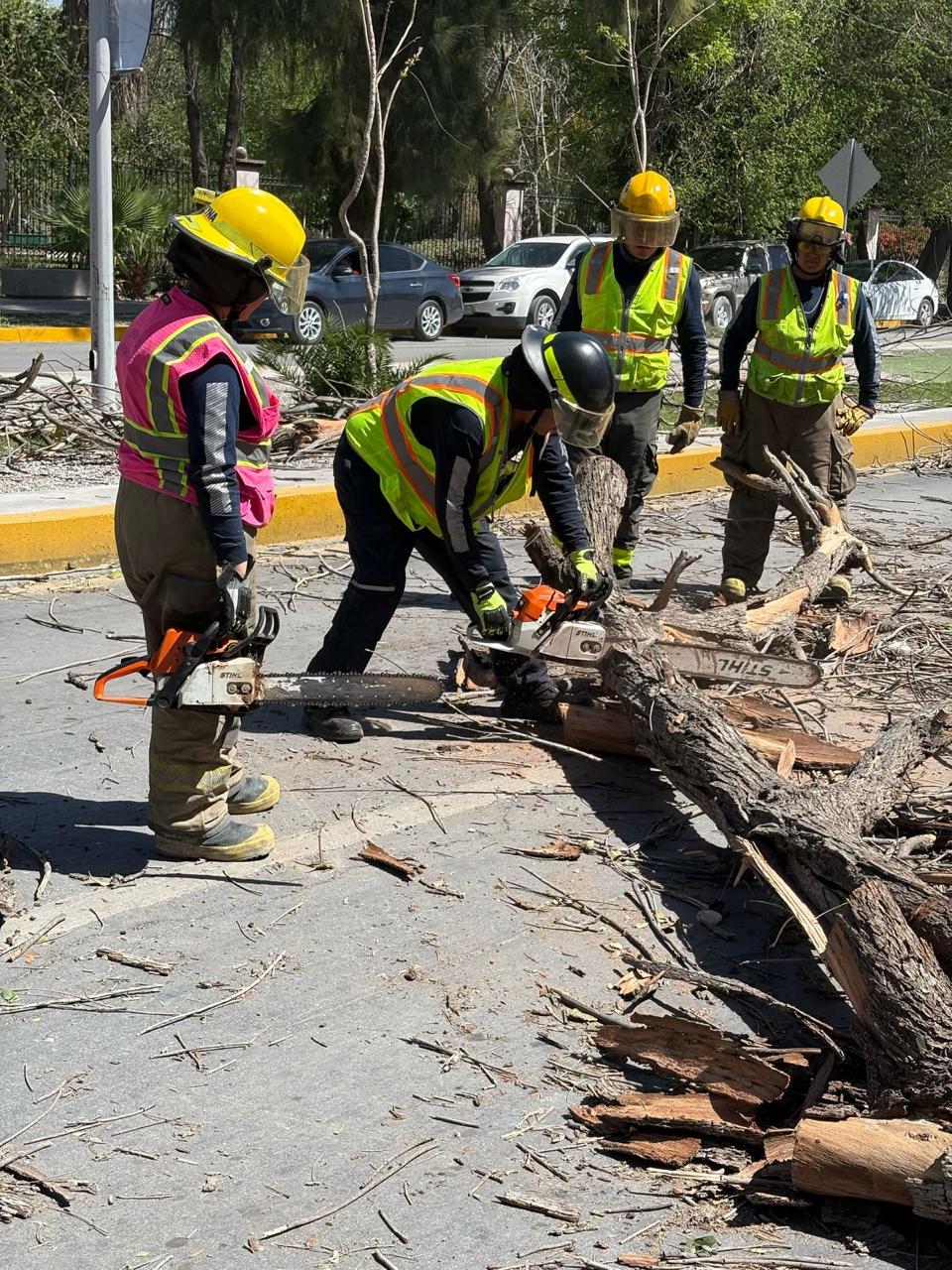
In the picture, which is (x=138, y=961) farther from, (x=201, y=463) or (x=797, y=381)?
(x=797, y=381)

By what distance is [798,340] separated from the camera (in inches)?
275

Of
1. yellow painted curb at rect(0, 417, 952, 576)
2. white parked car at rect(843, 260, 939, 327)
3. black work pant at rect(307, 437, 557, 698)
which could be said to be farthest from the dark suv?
black work pant at rect(307, 437, 557, 698)

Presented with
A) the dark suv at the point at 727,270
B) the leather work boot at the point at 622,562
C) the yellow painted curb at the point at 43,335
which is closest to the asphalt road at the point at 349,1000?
the leather work boot at the point at 622,562

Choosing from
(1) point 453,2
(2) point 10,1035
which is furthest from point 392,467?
(1) point 453,2

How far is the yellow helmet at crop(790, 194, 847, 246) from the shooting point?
6.67m

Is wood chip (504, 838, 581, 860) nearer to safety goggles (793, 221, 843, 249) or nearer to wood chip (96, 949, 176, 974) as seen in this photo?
wood chip (96, 949, 176, 974)

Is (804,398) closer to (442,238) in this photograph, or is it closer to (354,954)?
(354,954)

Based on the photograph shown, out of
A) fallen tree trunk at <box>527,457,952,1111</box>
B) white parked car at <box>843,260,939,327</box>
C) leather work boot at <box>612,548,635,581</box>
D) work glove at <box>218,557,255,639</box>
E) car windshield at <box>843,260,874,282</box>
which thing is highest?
car windshield at <box>843,260,874,282</box>

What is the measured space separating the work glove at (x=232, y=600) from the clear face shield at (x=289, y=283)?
74 cm

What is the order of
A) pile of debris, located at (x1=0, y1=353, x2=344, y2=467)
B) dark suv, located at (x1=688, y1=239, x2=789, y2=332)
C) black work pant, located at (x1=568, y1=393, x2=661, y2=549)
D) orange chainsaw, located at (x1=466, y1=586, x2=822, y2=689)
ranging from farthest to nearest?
1. dark suv, located at (x1=688, y1=239, x2=789, y2=332)
2. pile of debris, located at (x1=0, y1=353, x2=344, y2=467)
3. black work pant, located at (x1=568, y1=393, x2=661, y2=549)
4. orange chainsaw, located at (x1=466, y1=586, x2=822, y2=689)

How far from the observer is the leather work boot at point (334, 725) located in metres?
5.16

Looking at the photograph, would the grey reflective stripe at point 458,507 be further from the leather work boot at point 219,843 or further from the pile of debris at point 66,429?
the pile of debris at point 66,429

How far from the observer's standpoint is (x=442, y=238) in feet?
105

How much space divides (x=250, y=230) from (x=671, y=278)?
3.64 metres
